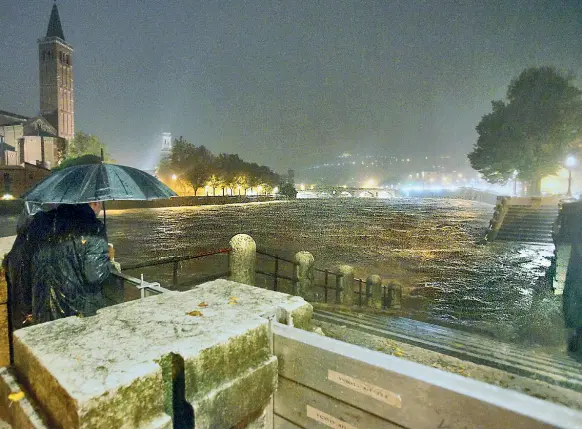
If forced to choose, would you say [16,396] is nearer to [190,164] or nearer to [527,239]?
[527,239]

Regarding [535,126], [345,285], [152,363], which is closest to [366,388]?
[152,363]

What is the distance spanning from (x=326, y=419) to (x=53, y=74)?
104350 millimetres

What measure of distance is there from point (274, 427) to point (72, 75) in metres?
109

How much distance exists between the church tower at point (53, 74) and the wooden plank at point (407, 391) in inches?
3886

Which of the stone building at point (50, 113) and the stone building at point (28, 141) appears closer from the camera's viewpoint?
the stone building at point (28, 141)

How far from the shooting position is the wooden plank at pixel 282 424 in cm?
203

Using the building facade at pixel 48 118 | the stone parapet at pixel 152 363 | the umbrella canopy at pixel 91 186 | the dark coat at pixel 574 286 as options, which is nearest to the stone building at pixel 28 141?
the building facade at pixel 48 118

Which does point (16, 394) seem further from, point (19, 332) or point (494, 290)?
point (494, 290)

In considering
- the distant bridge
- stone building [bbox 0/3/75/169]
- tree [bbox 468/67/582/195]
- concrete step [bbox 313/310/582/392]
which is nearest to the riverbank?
concrete step [bbox 313/310/582/392]

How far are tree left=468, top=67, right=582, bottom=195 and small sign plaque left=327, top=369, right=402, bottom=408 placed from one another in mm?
44045

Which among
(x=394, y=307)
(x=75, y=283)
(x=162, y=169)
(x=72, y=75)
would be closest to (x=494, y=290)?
(x=394, y=307)

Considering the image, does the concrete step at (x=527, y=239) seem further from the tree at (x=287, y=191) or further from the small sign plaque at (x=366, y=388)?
the tree at (x=287, y=191)

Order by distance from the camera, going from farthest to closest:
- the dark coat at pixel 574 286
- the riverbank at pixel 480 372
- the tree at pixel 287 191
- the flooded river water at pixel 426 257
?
the tree at pixel 287 191
the flooded river water at pixel 426 257
the dark coat at pixel 574 286
the riverbank at pixel 480 372

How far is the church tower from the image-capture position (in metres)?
82.4
